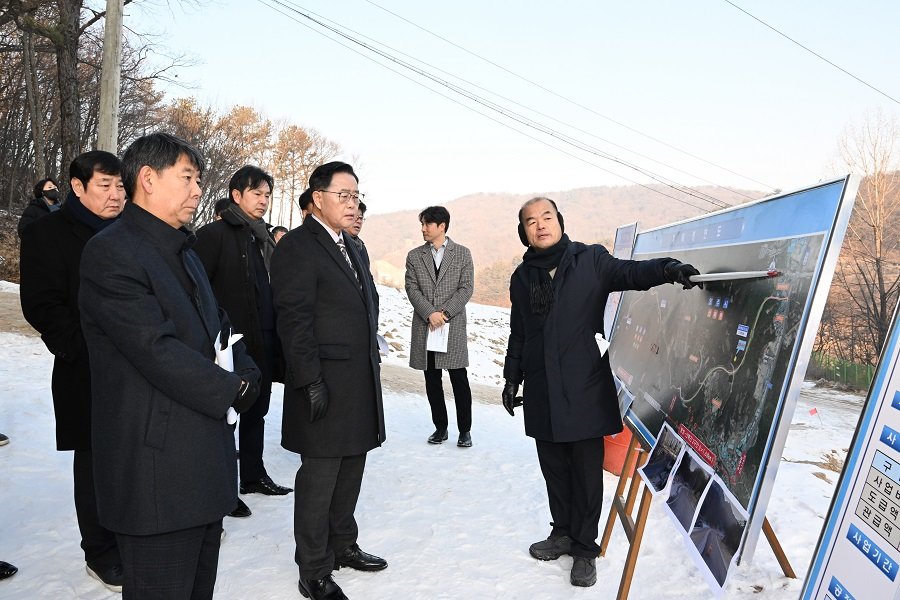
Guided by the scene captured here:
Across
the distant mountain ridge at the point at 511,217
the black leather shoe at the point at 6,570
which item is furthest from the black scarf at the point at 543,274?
the distant mountain ridge at the point at 511,217

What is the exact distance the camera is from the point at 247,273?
142 inches

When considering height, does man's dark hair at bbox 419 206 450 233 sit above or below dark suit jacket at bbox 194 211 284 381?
above

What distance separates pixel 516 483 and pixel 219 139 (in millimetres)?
28724

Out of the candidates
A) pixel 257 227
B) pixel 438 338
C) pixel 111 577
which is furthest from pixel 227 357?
pixel 438 338

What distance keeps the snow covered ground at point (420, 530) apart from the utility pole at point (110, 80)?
3402 millimetres

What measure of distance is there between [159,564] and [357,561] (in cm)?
145

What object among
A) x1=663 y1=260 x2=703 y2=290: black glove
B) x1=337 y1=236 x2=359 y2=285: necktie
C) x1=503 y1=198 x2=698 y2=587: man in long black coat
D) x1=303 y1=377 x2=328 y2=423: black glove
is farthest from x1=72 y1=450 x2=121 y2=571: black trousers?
x1=663 y1=260 x2=703 y2=290: black glove

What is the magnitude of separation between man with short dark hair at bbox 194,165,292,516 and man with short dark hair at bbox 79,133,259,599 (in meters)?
1.73

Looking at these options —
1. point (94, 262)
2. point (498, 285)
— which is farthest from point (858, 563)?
point (498, 285)

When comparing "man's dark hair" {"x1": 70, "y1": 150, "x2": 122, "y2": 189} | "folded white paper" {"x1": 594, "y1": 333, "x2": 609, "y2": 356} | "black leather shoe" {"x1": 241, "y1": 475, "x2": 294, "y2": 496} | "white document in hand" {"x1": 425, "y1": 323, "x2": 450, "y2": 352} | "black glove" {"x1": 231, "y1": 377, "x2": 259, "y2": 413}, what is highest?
"man's dark hair" {"x1": 70, "y1": 150, "x2": 122, "y2": 189}

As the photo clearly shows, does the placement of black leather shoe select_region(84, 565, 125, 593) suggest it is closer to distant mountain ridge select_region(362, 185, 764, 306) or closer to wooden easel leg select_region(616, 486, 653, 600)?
wooden easel leg select_region(616, 486, 653, 600)

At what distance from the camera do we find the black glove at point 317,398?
2.60 meters

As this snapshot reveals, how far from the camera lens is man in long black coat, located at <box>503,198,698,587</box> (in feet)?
Answer: 9.91

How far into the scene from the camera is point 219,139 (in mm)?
29031
